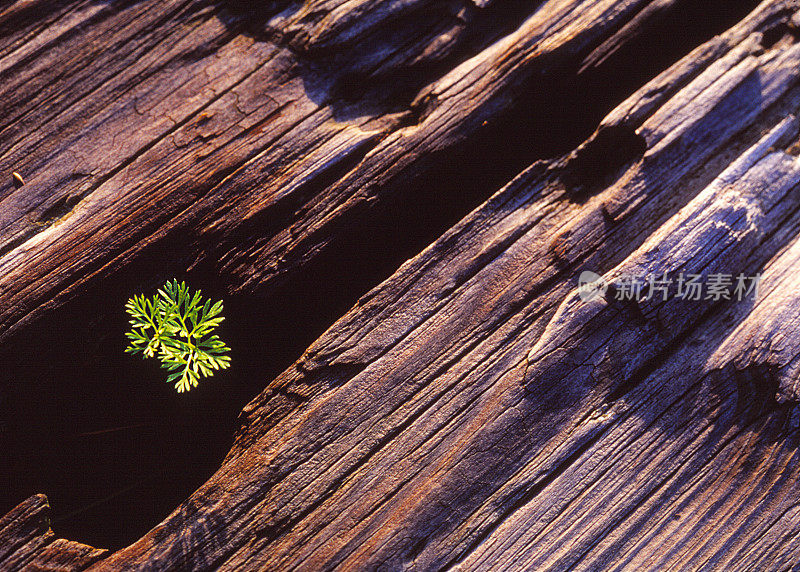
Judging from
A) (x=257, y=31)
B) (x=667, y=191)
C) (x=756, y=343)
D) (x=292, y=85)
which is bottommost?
(x=756, y=343)

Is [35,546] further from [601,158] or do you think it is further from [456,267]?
[601,158]

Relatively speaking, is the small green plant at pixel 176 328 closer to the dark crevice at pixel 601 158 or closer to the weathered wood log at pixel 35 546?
the weathered wood log at pixel 35 546

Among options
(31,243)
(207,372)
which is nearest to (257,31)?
(31,243)

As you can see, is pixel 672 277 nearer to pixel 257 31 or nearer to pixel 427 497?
pixel 427 497

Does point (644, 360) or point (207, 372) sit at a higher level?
point (207, 372)

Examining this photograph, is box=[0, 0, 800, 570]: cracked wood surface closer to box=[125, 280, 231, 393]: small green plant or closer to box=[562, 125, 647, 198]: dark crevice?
box=[562, 125, 647, 198]: dark crevice

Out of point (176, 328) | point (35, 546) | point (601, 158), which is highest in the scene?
point (176, 328)

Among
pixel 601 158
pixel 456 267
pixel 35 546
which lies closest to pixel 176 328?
pixel 35 546

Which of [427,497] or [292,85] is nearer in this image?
[427,497]

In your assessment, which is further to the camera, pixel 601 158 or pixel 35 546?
pixel 601 158
